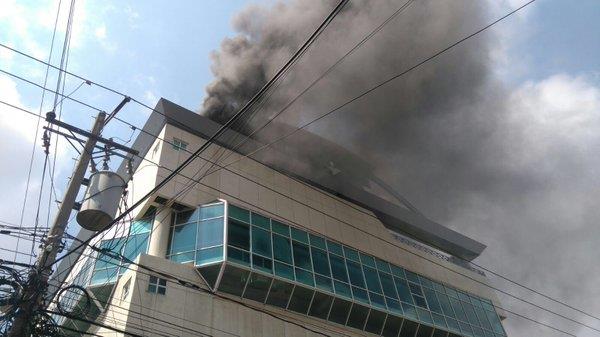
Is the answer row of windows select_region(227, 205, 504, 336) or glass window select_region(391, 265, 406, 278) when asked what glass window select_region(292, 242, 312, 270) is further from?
glass window select_region(391, 265, 406, 278)

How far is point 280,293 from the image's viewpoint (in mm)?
17125

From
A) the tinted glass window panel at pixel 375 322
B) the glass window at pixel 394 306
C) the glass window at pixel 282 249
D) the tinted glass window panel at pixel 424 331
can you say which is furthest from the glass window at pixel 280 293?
the tinted glass window panel at pixel 424 331

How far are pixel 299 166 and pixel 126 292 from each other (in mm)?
10755

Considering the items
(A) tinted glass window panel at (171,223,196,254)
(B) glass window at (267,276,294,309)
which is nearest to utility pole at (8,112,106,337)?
(A) tinted glass window panel at (171,223,196,254)

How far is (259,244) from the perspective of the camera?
17578 millimetres

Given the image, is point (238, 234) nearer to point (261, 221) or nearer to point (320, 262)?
point (261, 221)

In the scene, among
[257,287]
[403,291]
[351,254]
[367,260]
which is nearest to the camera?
[257,287]

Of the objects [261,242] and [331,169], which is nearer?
[261,242]

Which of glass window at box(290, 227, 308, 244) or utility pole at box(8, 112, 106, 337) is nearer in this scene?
utility pole at box(8, 112, 106, 337)

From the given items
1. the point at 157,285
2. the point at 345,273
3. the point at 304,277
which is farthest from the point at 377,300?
the point at 157,285

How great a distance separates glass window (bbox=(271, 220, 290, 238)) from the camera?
1877cm

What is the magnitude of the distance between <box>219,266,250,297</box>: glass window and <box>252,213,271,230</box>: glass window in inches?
95.5

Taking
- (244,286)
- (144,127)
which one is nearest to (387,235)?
(244,286)

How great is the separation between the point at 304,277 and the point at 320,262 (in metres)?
1.44
